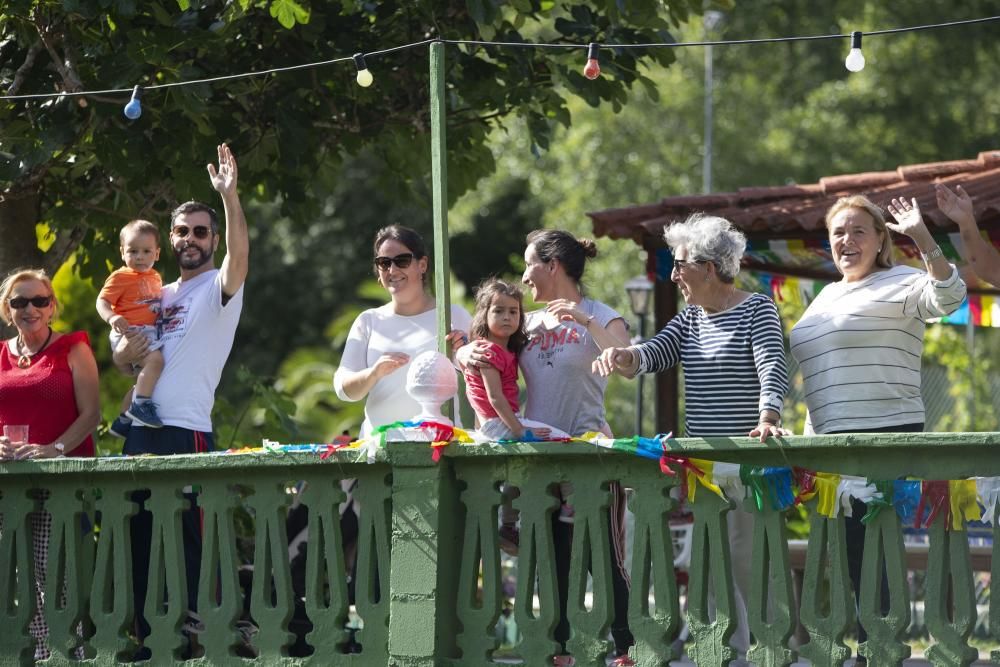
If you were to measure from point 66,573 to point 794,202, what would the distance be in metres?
4.77

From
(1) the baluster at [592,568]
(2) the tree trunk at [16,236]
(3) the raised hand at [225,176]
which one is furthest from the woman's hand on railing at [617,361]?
(2) the tree trunk at [16,236]

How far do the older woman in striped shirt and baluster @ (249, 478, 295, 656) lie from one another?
51.8 inches

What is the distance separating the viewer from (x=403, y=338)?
5969 mm

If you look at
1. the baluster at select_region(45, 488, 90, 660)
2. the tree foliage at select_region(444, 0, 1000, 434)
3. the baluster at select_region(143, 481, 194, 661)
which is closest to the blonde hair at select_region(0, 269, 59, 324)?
the baluster at select_region(45, 488, 90, 660)

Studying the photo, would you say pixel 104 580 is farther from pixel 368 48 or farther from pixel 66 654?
pixel 368 48

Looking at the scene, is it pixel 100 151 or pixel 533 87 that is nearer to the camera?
pixel 100 151

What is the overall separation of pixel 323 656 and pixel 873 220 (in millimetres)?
2510

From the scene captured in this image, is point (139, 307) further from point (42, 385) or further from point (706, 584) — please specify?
point (706, 584)

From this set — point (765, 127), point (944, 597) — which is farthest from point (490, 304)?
point (765, 127)

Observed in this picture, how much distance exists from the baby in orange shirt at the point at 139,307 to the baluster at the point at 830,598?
2.58 meters

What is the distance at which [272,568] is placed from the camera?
18.3ft

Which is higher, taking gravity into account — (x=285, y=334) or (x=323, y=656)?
(x=285, y=334)

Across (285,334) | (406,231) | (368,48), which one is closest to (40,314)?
(406,231)

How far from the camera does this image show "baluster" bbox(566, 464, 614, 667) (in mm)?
5051
